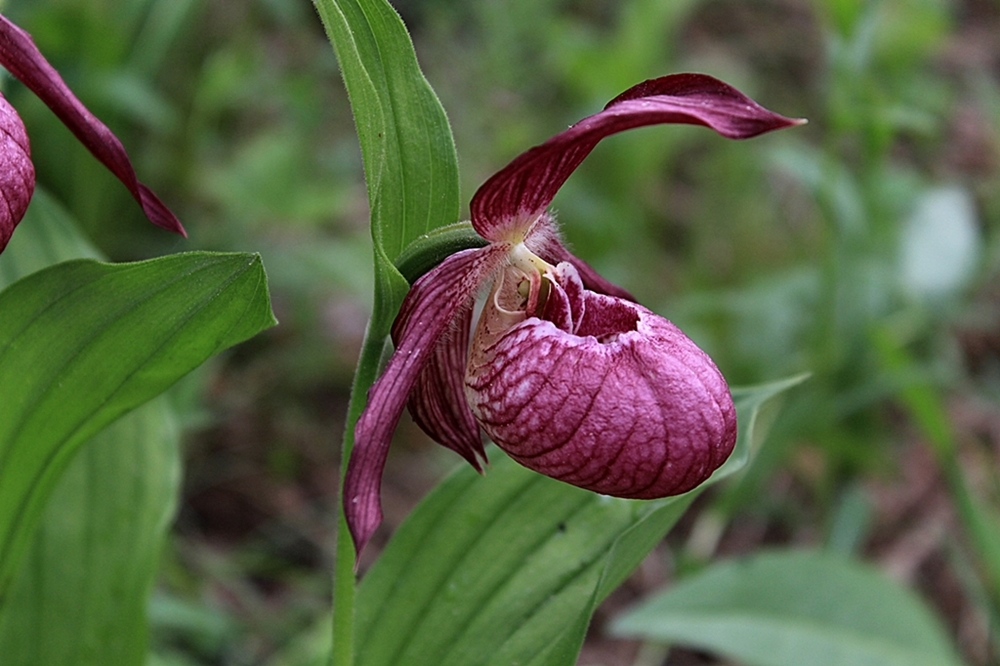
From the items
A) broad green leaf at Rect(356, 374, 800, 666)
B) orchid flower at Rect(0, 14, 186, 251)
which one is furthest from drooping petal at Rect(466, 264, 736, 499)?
orchid flower at Rect(0, 14, 186, 251)

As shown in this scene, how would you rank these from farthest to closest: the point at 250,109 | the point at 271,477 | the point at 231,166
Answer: the point at 250,109
the point at 231,166
the point at 271,477

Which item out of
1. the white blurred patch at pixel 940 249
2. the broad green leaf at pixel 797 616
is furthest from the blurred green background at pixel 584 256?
the broad green leaf at pixel 797 616

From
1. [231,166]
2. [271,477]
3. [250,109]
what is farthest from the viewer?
[250,109]

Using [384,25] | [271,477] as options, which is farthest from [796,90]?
[384,25]

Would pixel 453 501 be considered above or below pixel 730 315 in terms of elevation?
above

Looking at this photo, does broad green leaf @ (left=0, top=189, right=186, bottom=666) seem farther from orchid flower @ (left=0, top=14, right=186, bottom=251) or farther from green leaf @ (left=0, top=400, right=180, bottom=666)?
orchid flower @ (left=0, top=14, right=186, bottom=251)

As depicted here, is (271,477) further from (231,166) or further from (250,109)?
(250,109)

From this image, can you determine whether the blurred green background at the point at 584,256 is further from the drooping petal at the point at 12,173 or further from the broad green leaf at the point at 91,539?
the drooping petal at the point at 12,173
